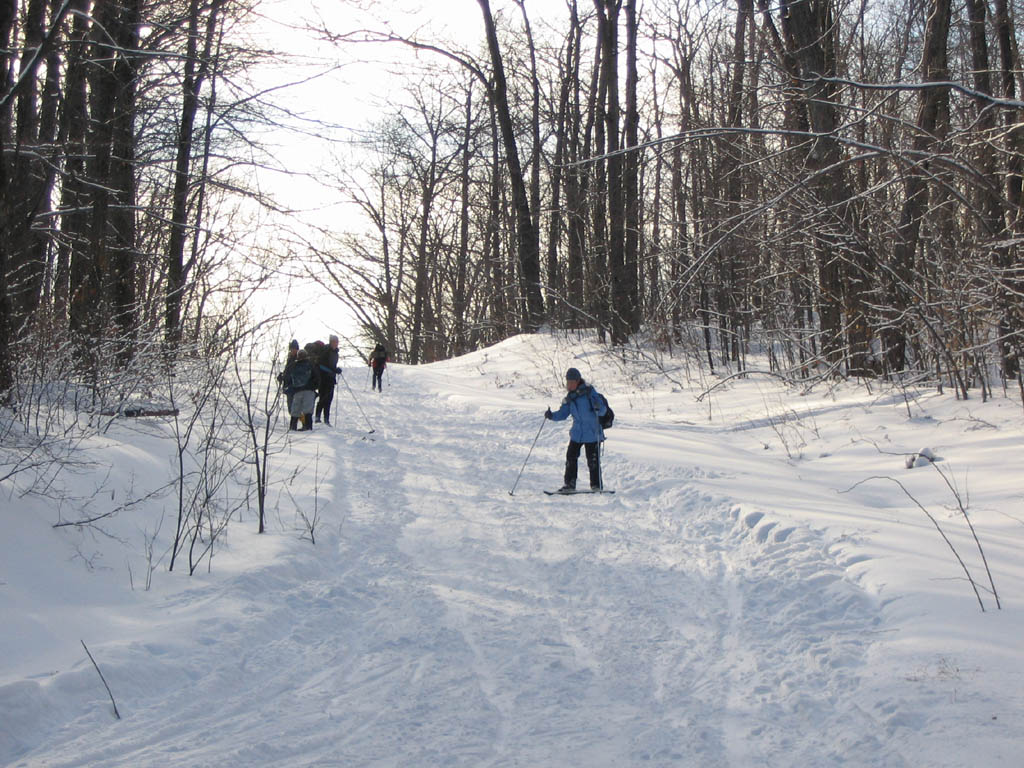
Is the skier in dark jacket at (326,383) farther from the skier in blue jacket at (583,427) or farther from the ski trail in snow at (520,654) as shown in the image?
the ski trail in snow at (520,654)

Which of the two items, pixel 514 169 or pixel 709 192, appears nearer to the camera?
pixel 709 192

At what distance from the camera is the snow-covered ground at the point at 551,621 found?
3287 millimetres

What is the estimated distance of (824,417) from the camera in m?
10.2

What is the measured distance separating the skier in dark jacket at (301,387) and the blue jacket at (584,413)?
20.1 feet

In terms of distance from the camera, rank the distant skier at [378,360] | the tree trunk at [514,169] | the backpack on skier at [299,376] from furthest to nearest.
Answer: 1. the tree trunk at [514,169]
2. the distant skier at [378,360]
3. the backpack on skier at [299,376]

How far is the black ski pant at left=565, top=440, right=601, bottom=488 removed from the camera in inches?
342

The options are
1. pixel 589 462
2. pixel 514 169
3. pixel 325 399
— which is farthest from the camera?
pixel 514 169

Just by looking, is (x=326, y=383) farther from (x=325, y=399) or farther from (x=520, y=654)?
(x=520, y=654)

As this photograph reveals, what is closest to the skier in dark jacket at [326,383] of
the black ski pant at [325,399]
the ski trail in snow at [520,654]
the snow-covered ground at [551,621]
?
the black ski pant at [325,399]

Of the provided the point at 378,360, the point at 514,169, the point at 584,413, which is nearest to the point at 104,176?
the point at 584,413

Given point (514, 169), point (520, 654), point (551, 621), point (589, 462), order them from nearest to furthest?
point (520, 654), point (551, 621), point (589, 462), point (514, 169)

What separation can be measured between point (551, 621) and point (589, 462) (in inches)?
167

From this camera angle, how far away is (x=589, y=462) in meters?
8.84

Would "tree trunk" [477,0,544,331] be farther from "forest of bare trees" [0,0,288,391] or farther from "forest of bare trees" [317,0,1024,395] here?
"forest of bare trees" [0,0,288,391]
